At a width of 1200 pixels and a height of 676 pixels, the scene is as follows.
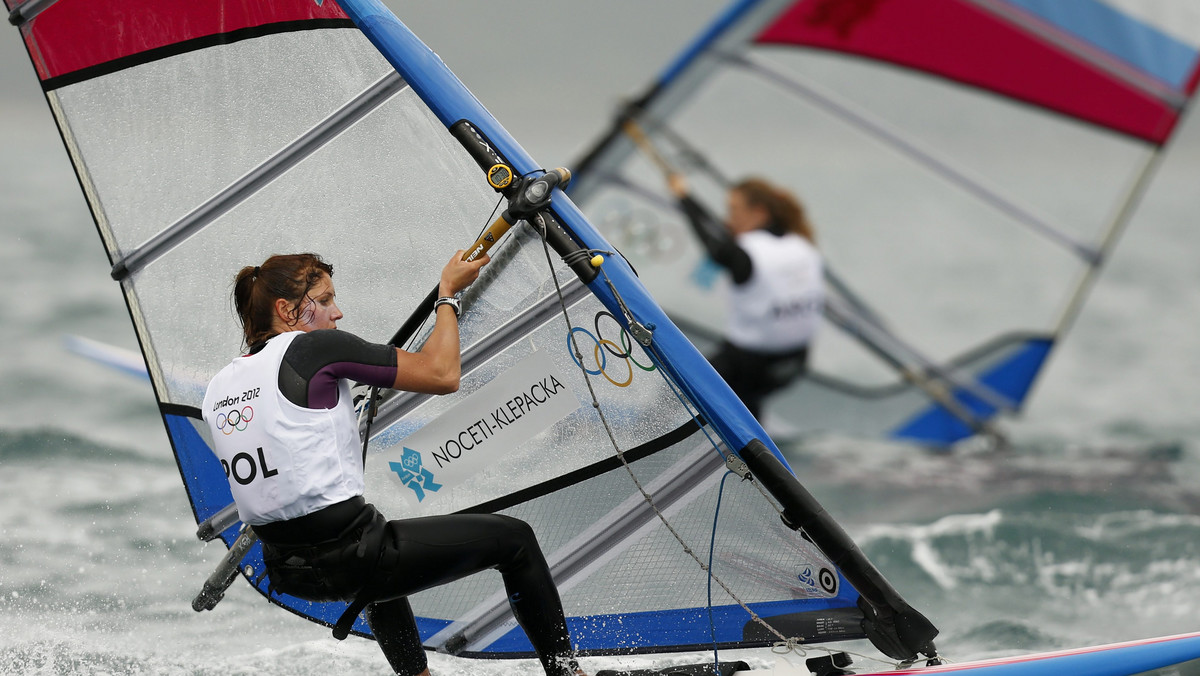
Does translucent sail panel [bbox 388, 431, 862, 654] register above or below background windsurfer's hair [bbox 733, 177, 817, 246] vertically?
below

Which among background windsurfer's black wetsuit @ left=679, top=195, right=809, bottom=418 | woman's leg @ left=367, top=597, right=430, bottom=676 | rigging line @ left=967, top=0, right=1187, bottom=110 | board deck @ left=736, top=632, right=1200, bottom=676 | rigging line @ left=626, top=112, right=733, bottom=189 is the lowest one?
woman's leg @ left=367, top=597, right=430, bottom=676

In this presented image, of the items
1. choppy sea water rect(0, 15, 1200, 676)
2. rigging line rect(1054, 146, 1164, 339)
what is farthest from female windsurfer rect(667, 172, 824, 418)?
rigging line rect(1054, 146, 1164, 339)

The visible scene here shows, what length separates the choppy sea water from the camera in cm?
319

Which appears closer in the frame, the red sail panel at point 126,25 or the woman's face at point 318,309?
the woman's face at point 318,309

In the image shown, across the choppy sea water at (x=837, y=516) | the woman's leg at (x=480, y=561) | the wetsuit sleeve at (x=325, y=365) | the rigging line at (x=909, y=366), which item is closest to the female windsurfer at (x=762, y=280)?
the rigging line at (x=909, y=366)

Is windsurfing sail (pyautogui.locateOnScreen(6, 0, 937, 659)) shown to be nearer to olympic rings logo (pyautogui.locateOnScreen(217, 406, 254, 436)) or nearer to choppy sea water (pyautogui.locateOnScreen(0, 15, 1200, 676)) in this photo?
choppy sea water (pyautogui.locateOnScreen(0, 15, 1200, 676))

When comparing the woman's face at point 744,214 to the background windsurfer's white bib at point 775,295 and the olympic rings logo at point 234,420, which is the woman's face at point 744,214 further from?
the olympic rings logo at point 234,420

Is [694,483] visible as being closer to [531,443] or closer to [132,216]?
[531,443]

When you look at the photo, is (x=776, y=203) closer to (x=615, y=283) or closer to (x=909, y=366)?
(x=909, y=366)

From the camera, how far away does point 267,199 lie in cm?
281

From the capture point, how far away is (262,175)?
2799 millimetres

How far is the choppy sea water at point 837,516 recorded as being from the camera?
3.19 m

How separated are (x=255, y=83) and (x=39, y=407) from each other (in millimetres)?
3784

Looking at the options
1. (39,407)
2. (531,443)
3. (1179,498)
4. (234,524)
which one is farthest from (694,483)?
(39,407)
